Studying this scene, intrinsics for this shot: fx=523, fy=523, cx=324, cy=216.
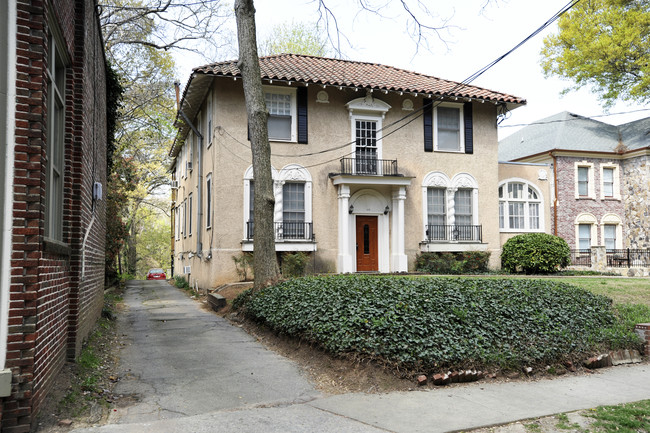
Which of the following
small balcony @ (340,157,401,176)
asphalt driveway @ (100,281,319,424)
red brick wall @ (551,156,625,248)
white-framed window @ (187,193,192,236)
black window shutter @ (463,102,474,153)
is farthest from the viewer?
red brick wall @ (551,156,625,248)

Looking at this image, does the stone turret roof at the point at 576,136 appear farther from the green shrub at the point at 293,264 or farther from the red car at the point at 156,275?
the red car at the point at 156,275

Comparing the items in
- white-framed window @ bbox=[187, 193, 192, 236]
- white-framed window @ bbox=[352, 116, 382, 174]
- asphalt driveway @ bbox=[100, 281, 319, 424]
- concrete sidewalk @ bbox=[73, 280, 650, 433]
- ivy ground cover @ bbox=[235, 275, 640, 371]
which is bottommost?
concrete sidewalk @ bbox=[73, 280, 650, 433]

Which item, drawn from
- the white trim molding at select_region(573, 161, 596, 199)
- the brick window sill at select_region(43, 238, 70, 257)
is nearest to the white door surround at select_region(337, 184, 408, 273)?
the brick window sill at select_region(43, 238, 70, 257)

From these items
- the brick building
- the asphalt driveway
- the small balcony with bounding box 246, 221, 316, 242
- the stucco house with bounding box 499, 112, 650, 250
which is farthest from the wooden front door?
the brick building

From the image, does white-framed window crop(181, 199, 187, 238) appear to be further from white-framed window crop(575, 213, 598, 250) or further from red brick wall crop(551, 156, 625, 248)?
white-framed window crop(575, 213, 598, 250)

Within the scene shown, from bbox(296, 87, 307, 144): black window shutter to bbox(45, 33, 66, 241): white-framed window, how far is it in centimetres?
1173

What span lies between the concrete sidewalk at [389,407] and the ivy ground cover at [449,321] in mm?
498

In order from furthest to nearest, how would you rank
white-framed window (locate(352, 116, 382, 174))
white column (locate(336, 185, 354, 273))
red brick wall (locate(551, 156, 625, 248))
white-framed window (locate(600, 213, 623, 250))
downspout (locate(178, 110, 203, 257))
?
1. white-framed window (locate(600, 213, 623, 250))
2. red brick wall (locate(551, 156, 625, 248))
3. downspout (locate(178, 110, 203, 257))
4. white-framed window (locate(352, 116, 382, 174))
5. white column (locate(336, 185, 354, 273))

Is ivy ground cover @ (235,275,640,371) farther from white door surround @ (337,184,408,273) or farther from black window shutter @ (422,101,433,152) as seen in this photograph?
black window shutter @ (422,101,433,152)

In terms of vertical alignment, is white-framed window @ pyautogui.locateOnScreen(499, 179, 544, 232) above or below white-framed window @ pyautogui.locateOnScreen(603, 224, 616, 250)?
above

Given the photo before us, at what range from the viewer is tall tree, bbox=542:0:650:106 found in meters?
27.2

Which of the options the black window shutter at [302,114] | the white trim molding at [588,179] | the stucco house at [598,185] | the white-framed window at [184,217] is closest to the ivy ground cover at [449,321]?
the black window shutter at [302,114]

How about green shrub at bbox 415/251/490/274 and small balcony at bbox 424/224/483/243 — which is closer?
green shrub at bbox 415/251/490/274

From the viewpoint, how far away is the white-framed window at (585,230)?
26828 millimetres
